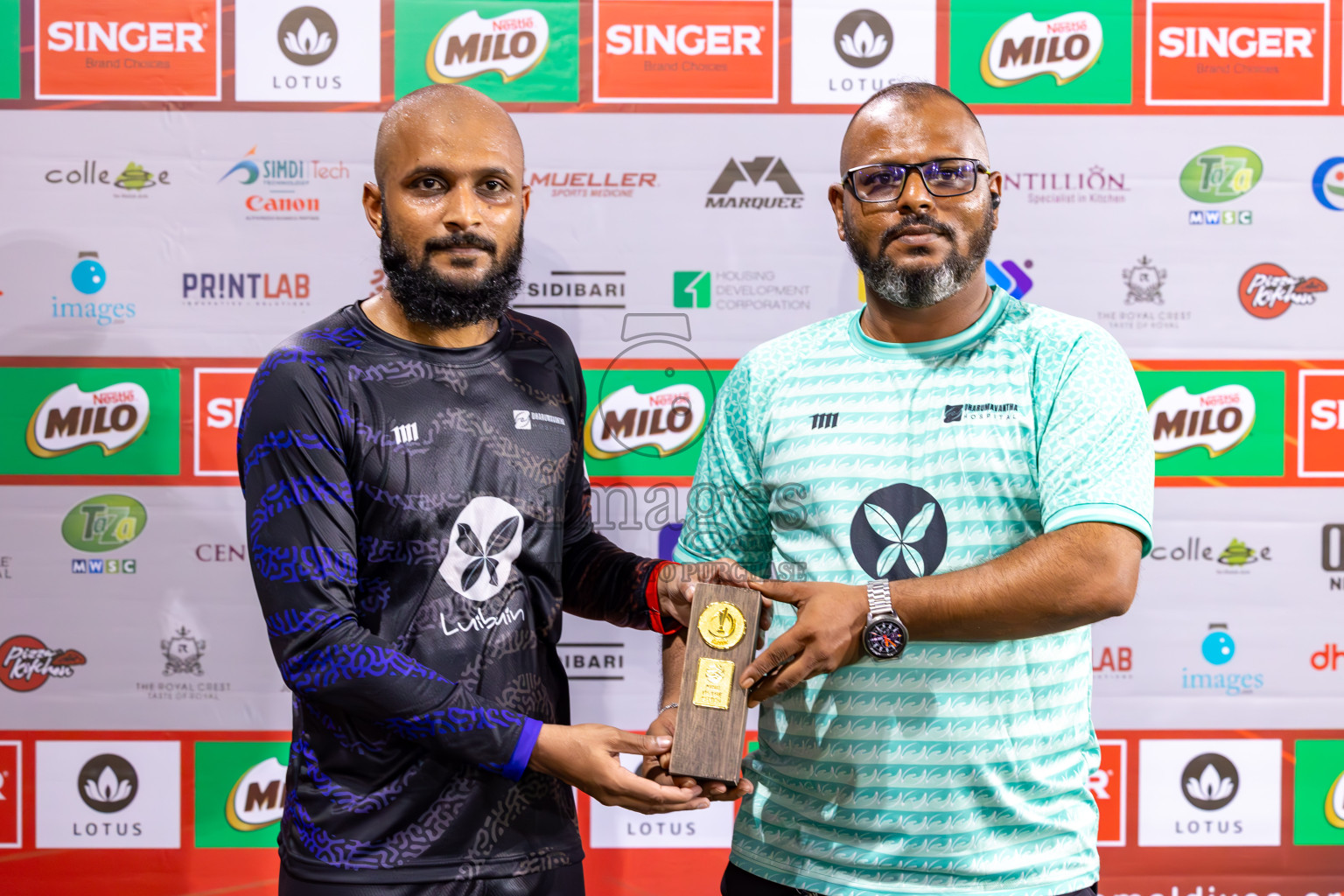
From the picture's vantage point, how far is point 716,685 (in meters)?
1.34

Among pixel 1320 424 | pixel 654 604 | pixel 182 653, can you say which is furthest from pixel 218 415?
pixel 1320 424

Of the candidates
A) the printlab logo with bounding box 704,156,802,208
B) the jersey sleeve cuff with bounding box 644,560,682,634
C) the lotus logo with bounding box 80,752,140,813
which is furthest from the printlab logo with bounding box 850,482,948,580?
the lotus logo with bounding box 80,752,140,813

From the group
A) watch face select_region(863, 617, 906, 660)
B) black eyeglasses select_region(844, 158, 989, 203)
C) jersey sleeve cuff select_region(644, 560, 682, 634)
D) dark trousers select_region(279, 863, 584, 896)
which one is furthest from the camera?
jersey sleeve cuff select_region(644, 560, 682, 634)

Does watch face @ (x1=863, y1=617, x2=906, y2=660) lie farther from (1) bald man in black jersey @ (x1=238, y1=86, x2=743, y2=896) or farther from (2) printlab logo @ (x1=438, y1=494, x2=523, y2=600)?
(2) printlab logo @ (x1=438, y1=494, x2=523, y2=600)

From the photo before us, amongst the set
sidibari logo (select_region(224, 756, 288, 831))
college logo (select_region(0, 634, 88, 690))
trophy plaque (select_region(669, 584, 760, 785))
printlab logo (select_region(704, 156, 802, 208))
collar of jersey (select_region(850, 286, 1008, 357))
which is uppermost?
printlab logo (select_region(704, 156, 802, 208))

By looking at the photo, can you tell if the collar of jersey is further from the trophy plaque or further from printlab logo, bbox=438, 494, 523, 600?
printlab logo, bbox=438, 494, 523, 600

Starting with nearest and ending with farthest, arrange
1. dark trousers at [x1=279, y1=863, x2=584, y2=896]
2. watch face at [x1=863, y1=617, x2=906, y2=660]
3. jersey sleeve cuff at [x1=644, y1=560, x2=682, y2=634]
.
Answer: watch face at [x1=863, y1=617, x2=906, y2=660] → dark trousers at [x1=279, y1=863, x2=584, y2=896] → jersey sleeve cuff at [x1=644, y1=560, x2=682, y2=634]

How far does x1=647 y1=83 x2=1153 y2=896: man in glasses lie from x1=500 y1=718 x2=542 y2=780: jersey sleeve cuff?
192mm

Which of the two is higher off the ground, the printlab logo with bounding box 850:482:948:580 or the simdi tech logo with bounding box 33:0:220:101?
the simdi tech logo with bounding box 33:0:220:101

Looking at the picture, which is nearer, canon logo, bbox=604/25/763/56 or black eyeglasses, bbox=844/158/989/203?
black eyeglasses, bbox=844/158/989/203

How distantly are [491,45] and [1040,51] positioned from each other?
1486 millimetres

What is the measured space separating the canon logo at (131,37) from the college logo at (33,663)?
63.5 inches

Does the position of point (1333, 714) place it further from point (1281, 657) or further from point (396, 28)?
point (396, 28)

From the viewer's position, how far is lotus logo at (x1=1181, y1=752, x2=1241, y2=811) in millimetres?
2502
